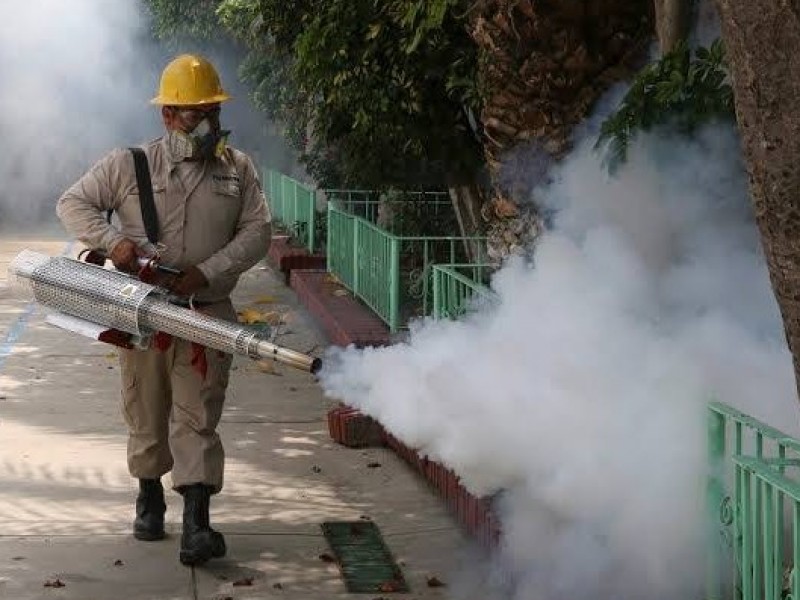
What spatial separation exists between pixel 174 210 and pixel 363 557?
62.5 inches

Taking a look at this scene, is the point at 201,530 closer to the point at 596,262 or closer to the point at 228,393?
the point at 596,262

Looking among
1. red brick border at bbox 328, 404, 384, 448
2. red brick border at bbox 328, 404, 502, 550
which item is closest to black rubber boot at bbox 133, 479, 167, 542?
red brick border at bbox 328, 404, 502, 550

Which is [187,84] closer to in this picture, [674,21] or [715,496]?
[674,21]

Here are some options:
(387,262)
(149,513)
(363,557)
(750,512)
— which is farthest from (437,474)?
(387,262)

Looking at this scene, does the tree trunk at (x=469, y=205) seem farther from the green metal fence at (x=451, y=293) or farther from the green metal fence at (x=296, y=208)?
the green metal fence at (x=296, y=208)

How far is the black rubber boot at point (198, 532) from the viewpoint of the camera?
6.70 meters

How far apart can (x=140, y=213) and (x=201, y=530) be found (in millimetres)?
1266

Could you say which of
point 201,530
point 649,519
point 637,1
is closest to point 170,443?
point 201,530

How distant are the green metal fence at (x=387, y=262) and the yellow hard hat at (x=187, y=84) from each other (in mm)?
3689

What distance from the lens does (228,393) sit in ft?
35.9

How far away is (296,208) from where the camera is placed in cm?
1952

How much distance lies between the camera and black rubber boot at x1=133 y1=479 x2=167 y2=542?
7.08 m

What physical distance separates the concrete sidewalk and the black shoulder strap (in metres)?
1.31

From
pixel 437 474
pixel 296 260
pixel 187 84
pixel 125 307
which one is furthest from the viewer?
pixel 296 260
